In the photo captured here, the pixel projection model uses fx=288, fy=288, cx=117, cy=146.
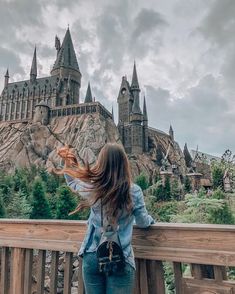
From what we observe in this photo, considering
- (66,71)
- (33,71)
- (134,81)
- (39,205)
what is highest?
(33,71)

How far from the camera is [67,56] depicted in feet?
197

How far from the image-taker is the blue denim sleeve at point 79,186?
173 cm

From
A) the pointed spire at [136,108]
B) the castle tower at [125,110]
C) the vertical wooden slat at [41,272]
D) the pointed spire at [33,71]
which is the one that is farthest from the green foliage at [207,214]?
the pointed spire at [33,71]

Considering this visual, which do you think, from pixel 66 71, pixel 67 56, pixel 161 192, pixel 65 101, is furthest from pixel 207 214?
pixel 67 56

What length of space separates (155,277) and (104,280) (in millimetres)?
339

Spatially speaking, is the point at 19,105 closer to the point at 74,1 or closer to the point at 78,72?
the point at 78,72

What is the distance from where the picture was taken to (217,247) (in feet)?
5.12

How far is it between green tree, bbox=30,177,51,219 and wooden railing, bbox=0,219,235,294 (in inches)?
830

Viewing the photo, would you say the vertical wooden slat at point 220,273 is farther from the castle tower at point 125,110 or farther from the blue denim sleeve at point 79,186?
the castle tower at point 125,110

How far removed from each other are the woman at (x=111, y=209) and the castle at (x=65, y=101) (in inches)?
1833

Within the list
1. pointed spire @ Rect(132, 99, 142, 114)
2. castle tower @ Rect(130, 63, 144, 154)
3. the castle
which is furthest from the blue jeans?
pointed spire @ Rect(132, 99, 142, 114)

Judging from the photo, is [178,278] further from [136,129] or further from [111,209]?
[136,129]

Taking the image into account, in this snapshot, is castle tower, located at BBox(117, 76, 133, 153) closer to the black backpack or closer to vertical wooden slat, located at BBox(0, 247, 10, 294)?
vertical wooden slat, located at BBox(0, 247, 10, 294)

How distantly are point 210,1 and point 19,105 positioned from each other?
54.5m
